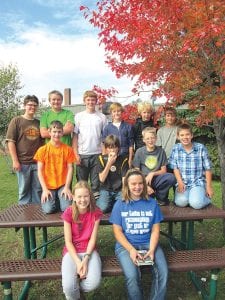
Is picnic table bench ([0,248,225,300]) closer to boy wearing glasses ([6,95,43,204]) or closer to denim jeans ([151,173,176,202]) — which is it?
denim jeans ([151,173,176,202])

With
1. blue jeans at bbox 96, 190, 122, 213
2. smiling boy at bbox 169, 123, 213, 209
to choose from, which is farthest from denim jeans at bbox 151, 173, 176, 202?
blue jeans at bbox 96, 190, 122, 213

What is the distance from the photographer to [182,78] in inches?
192

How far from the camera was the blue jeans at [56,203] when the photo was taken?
13.5 ft

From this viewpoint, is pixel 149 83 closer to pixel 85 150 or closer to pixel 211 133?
pixel 85 150

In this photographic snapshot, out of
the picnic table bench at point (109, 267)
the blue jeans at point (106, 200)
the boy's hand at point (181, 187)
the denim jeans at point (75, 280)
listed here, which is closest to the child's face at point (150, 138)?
the boy's hand at point (181, 187)

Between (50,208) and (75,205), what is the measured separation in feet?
2.25

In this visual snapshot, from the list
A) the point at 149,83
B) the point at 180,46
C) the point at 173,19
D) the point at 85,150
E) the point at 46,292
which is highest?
the point at 173,19

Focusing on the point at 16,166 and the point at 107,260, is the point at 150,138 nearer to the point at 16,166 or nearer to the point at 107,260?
the point at 107,260

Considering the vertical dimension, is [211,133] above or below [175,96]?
below

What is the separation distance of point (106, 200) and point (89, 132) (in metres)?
1.31

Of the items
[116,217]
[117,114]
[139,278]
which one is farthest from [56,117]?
[139,278]

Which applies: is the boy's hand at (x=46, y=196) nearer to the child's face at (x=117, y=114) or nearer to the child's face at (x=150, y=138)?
the child's face at (x=150, y=138)

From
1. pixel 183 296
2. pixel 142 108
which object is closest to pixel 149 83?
pixel 142 108

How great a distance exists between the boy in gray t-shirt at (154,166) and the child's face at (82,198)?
1.13m
